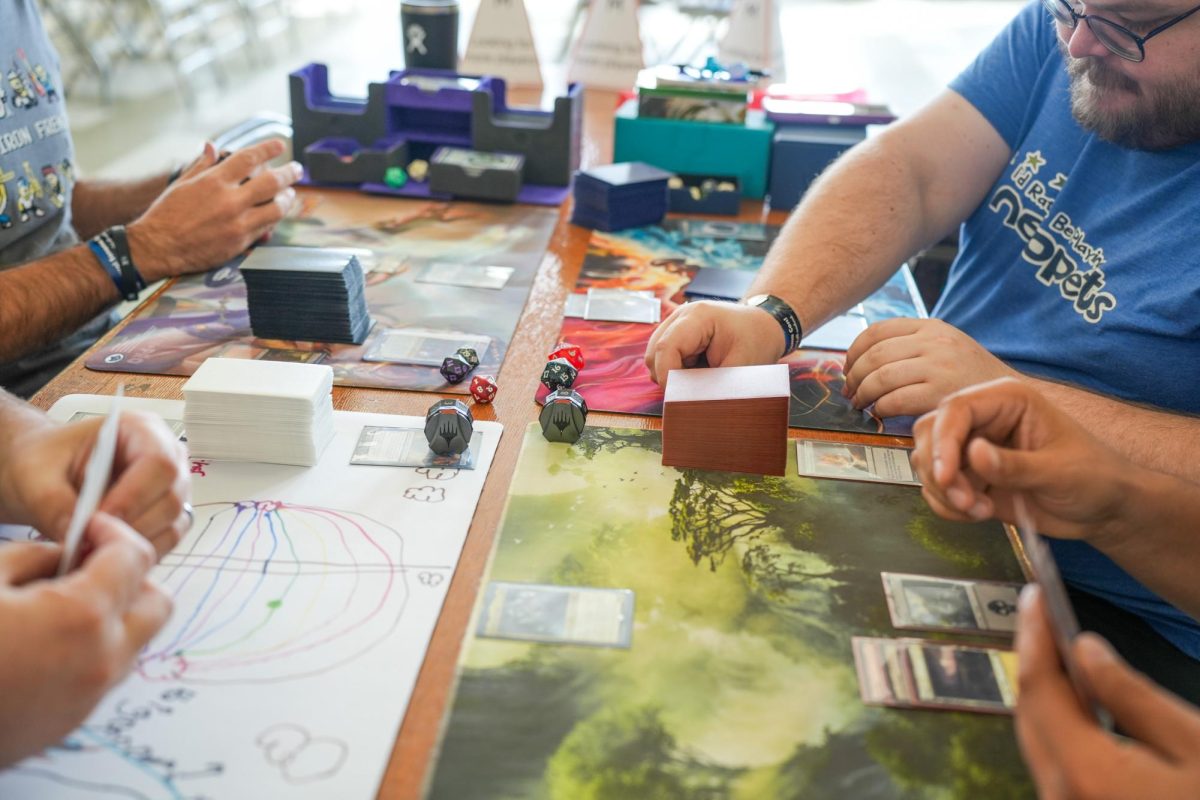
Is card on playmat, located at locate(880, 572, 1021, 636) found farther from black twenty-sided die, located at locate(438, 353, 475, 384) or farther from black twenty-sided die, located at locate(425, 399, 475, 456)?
black twenty-sided die, located at locate(438, 353, 475, 384)

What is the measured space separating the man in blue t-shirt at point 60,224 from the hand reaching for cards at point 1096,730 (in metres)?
1.34

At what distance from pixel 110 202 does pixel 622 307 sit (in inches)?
42.3

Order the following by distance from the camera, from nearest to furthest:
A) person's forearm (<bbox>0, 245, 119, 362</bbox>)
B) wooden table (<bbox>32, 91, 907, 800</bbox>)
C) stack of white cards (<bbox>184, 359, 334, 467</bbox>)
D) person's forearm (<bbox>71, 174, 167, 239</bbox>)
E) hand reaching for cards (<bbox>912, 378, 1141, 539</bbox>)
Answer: wooden table (<bbox>32, 91, 907, 800</bbox>) → hand reaching for cards (<bbox>912, 378, 1141, 539</bbox>) → stack of white cards (<bbox>184, 359, 334, 467</bbox>) → person's forearm (<bbox>0, 245, 119, 362</bbox>) → person's forearm (<bbox>71, 174, 167, 239</bbox>)

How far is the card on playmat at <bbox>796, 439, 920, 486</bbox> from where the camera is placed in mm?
1115

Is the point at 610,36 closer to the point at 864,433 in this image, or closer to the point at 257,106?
the point at 864,433

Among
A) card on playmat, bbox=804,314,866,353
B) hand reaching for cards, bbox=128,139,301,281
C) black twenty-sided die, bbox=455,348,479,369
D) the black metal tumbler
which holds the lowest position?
card on playmat, bbox=804,314,866,353

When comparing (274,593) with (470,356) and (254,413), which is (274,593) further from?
(470,356)

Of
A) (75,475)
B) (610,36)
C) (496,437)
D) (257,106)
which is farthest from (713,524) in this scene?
(257,106)

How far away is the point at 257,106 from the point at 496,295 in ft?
13.8

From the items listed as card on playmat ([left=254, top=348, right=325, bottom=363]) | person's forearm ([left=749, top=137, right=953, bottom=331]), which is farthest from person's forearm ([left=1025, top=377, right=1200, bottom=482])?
card on playmat ([left=254, top=348, right=325, bottom=363])

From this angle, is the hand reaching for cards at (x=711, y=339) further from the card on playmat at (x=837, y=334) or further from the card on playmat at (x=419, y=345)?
the card on playmat at (x=419, y=345)

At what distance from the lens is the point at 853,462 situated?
114cm

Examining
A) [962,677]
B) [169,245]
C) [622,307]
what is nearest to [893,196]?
[622,307]

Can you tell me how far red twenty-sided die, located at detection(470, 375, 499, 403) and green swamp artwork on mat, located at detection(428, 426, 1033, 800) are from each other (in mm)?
153
